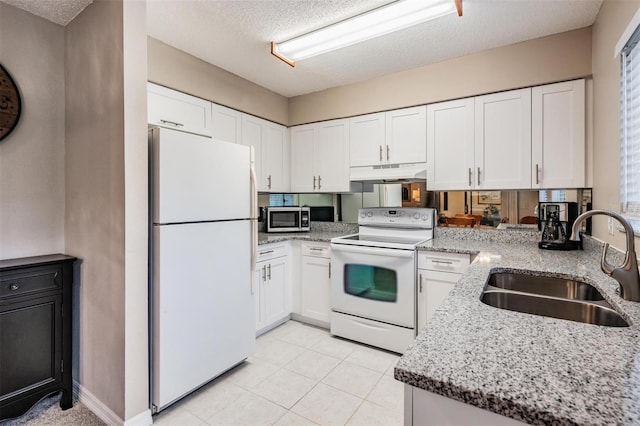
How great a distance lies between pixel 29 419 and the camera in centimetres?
186

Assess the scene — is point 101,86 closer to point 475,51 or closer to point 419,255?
point 419,255

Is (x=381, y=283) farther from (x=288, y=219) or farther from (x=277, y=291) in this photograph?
(x=288, y=219)

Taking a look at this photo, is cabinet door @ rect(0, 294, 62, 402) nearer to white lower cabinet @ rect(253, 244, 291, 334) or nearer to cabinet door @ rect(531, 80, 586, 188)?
white lower cabinet @ rect(253, 244, 291, 334)

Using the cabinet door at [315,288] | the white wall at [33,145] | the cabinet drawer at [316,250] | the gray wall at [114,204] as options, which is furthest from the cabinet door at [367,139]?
the white wall at [33,145]

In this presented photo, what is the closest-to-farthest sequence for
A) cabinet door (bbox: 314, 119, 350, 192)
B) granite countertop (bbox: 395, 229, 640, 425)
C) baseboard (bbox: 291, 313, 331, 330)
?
granite countertop (bbox: 395, 229, 640, 425) → baseboard (bbox: 291, 313, 331, 330) → cabinet door (bbox: 314, 119, 350, 192)

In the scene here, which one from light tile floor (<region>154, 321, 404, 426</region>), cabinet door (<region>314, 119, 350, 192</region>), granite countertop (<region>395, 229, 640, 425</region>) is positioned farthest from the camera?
cabinet door (<region>314, 119, 350, 192</region>)

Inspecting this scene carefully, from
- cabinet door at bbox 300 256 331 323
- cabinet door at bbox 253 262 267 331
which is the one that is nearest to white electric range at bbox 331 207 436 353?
cabinet door at bbox 300 256 331 323

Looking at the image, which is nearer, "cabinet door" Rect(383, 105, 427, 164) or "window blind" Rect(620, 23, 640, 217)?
"window blind" Rect(620, 23, 640, 217)

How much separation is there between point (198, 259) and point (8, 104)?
148cm

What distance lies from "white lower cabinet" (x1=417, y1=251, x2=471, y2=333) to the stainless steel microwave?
4.67 feet

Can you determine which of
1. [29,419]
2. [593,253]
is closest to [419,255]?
[593,253]

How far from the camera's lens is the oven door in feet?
8.31

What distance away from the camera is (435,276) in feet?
8.12

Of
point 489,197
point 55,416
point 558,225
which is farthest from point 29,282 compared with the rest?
point 558,225
